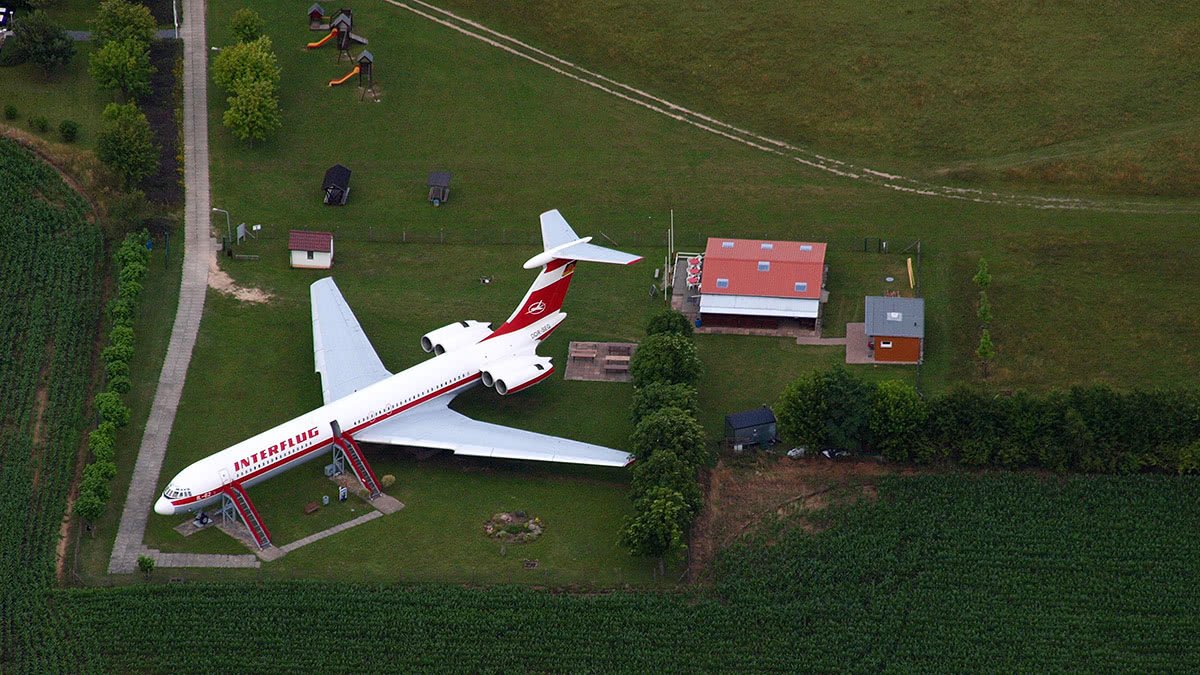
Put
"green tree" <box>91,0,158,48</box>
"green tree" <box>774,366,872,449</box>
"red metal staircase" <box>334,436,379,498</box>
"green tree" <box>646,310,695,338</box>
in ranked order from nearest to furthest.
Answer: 1. "red metal staircase" <box>334,436,379,498</box>
2. "green tree" <box>774,366,872,449</box>
3. "green tree" <box>646,310,695,338</box>
4. "green tree" <box>91,0,158,48</box>

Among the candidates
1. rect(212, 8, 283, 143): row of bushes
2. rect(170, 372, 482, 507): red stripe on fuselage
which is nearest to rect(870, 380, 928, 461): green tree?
rect(170, 372, 482, 507): red stripe on fuselage

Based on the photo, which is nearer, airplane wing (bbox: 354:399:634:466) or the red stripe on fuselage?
the red stripe on fuselage

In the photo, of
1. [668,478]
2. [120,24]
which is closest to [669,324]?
[668,478]

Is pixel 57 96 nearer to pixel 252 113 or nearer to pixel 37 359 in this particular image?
pixel 252 113

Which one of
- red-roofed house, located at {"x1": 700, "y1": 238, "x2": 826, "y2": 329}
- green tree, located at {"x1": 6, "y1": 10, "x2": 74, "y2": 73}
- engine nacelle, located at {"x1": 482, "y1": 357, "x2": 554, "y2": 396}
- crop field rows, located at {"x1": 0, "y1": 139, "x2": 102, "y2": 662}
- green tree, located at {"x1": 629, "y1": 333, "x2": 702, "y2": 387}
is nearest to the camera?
crop field rows, located at {"x1": 0, "y1": 139, "x2": 102, "y2": 662}

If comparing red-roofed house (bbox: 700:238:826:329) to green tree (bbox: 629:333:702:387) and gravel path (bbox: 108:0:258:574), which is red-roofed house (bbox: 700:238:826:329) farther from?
gravel path (bbox: 108:0:258:574)

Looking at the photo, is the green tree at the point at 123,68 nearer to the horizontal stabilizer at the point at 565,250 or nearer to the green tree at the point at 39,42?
the green tree at the point at 39,42
